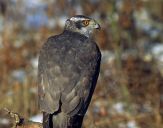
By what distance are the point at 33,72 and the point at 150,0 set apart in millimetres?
3448

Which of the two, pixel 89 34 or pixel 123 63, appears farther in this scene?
pixel 123 63

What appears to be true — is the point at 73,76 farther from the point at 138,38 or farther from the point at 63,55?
the point at 138,38

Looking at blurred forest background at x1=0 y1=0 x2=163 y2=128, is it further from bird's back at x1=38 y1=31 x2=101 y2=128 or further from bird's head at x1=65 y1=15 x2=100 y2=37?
bird's back at x1=38 y1=31 x2=101 y2=128

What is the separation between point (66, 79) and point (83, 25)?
1195mm

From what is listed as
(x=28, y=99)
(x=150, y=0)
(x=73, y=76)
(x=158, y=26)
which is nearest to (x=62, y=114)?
(x=73, y=76)

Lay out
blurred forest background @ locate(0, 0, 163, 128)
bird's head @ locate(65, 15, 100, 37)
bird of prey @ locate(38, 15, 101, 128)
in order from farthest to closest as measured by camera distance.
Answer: blurred forest background @ locate(0, 0, 163, 128) → bird's head @ locate(65, 15, 100, 37) → bird of prey @ locate(38, 15, 101, 128)

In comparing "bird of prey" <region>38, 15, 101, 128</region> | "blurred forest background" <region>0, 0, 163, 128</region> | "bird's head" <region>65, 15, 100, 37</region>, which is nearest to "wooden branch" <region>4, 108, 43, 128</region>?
"bird of prey" <region>38, 15, 101, 128</region>

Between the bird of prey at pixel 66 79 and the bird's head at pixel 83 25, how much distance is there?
281mm

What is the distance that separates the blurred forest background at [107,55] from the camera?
40.0ft

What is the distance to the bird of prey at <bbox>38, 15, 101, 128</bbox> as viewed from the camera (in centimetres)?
763

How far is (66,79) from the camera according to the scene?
777cm

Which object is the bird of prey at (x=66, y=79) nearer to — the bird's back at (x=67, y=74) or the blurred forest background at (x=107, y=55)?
the bird's back at (x=67, y=74)

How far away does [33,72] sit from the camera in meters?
13.6

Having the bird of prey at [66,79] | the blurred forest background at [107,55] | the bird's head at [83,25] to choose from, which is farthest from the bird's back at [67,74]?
the blurred forest background at [107,55]
